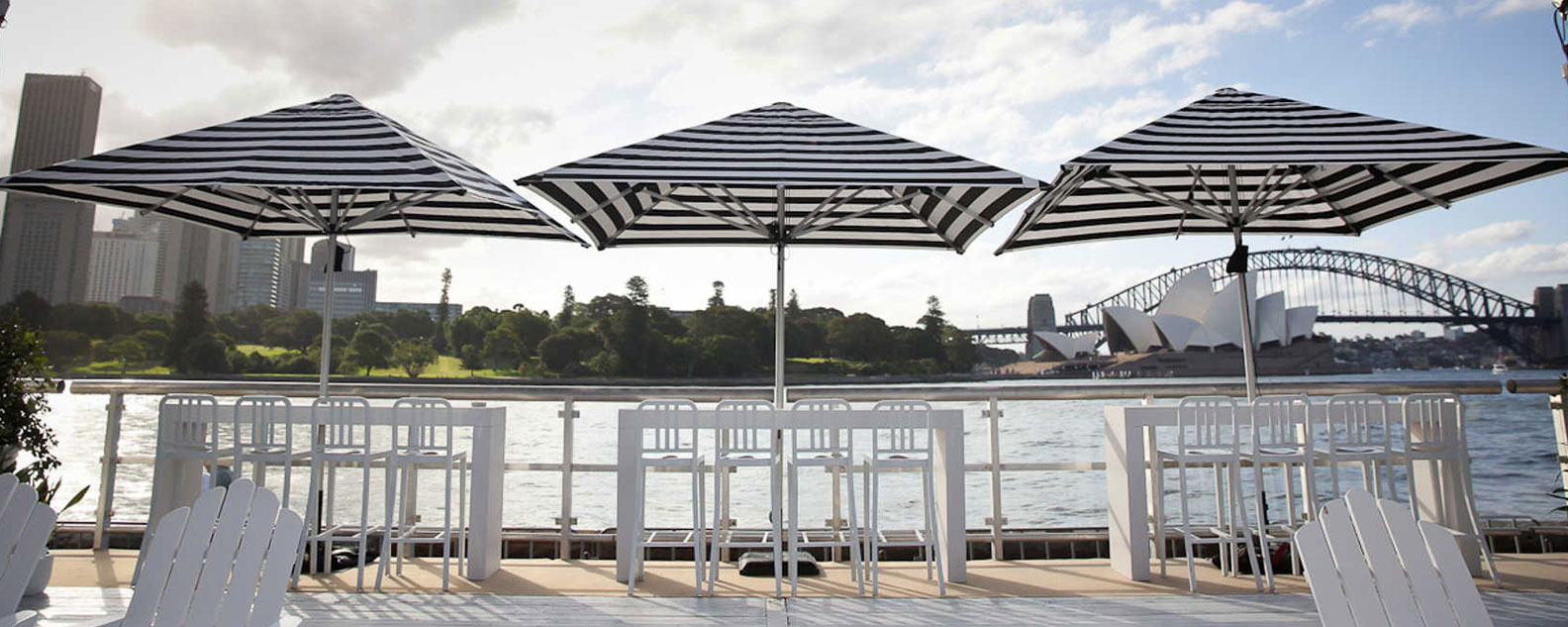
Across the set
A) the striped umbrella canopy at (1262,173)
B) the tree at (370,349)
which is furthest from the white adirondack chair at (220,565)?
the tree at (370,349)

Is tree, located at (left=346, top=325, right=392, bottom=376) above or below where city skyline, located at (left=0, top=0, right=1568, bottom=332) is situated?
below

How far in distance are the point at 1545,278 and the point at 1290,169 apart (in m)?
39.1

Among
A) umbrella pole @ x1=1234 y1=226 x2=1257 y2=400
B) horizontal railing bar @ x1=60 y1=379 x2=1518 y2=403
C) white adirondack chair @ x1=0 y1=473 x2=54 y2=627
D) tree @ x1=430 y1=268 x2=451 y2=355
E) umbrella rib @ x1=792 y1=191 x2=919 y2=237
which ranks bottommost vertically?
white adirondack chair @ x1=0 y1=473 x2=54 y2=627

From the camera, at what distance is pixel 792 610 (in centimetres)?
254

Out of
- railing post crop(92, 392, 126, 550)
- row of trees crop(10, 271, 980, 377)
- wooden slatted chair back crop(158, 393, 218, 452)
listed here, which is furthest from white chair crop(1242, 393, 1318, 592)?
row of trees crop(10, 271, 980, 377)

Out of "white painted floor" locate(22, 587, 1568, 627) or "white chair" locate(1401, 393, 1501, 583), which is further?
"white chair" locate(1401, 393, 1501, 583)

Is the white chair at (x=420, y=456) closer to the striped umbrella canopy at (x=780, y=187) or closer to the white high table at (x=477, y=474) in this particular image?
the white high table at (x=477, y=474)

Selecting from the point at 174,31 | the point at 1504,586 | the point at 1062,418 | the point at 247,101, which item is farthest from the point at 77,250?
the point at 1504,586

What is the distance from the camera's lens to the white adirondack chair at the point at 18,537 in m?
1.46

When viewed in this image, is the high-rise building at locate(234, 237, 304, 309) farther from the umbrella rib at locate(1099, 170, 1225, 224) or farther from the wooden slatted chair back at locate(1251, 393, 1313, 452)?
the wooden slatted chair back at locate(1251, 393, 1313, 452)

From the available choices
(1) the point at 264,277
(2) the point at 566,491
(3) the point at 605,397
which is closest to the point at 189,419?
(2) the point at 566,491

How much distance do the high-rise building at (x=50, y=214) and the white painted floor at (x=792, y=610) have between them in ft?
66.6

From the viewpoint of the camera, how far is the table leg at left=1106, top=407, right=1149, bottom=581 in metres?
2.97

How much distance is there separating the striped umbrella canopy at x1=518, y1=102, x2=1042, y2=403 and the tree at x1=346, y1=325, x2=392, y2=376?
1283 inches
